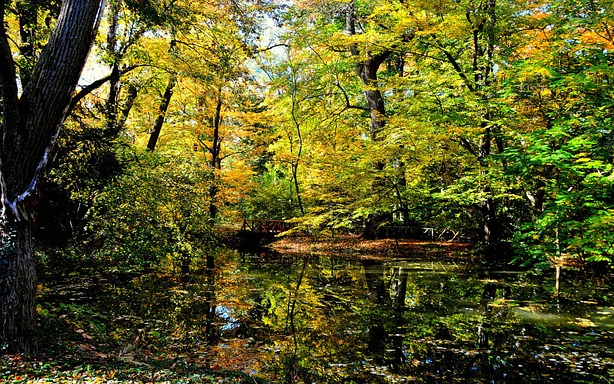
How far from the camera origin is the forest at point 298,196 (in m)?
4.03

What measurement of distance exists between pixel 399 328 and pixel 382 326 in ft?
0.87

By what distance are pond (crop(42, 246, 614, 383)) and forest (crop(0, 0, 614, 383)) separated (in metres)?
0.06

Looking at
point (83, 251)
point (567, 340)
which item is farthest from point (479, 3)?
point (83, 251)

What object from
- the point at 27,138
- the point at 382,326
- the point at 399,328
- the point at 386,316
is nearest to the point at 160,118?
the point at 27,138

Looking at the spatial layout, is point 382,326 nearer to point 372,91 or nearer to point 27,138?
point 27,138

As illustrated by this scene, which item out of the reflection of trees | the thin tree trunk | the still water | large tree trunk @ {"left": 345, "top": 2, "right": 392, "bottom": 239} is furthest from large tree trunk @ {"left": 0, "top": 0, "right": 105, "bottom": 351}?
large tree trunk @ {"left": 345, "top": 2, "right": 392, "bottom": 239}

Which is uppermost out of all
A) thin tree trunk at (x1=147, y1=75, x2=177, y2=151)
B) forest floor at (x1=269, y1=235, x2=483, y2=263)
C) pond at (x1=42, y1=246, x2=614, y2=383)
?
thin tree trunk at (x1=147, y1=75, x2=177, y2=151)

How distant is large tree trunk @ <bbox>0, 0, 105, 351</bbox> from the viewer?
3744 millimetres

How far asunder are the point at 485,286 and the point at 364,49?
28.6 feet

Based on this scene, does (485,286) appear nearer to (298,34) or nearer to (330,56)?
(298,34)

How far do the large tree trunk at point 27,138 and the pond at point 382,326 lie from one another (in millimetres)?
1614

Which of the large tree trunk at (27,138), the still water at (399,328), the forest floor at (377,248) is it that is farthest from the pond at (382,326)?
the forest floor at (377,248)

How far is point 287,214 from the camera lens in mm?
20391

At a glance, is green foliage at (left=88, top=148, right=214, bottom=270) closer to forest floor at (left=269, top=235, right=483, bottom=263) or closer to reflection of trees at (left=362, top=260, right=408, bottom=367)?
reflection of trees at (left=362, top=260, right=408, bottom=367)
